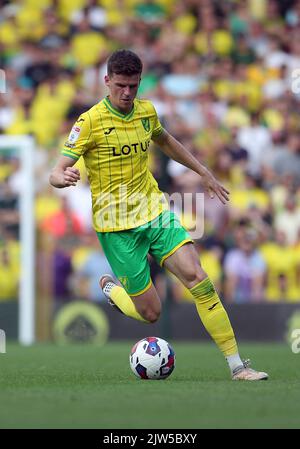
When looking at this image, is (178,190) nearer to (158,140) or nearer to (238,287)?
(238,287)

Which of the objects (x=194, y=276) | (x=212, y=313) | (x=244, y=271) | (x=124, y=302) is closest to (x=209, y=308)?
(x=212, y=313)

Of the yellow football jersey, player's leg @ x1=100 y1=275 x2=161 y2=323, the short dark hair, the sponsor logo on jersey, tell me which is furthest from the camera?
player's leg @ x1=100 y1=275 x2=161 y2=323

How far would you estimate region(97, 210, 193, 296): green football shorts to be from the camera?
8336mm

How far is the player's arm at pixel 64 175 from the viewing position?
24.4 ft

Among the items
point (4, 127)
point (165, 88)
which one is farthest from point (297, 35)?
point (4, 127)

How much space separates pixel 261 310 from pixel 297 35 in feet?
18.4

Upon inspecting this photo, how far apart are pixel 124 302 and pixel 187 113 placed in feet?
26.5

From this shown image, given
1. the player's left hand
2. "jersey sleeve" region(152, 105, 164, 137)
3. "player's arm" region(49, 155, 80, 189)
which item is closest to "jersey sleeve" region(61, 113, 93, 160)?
"player's arm" region(49, 155, 80, 189)

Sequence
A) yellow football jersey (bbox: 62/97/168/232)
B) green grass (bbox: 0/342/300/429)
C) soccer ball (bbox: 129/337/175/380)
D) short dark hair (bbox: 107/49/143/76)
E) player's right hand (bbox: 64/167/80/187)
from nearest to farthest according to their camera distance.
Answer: green grass (bbox: 0/342/300/429), player's right hand (bbox: 64/167/80/187), short dark hair (bbox: 107/49/143/76), soccer ball (bbox: 129/337/175/380), yellow football jersey (bbox: 62/97/168/232)

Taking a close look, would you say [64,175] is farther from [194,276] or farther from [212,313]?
[212,313]

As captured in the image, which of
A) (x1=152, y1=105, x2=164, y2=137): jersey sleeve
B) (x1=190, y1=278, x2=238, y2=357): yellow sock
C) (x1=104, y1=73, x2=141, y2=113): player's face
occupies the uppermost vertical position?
(x1=104, y1=73, x2=141, y2=113): player's face

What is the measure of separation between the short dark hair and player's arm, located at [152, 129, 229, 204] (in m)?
0.85

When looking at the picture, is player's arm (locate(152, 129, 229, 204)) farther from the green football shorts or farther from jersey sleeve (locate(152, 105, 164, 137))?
the green football shorts

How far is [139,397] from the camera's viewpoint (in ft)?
22.0
